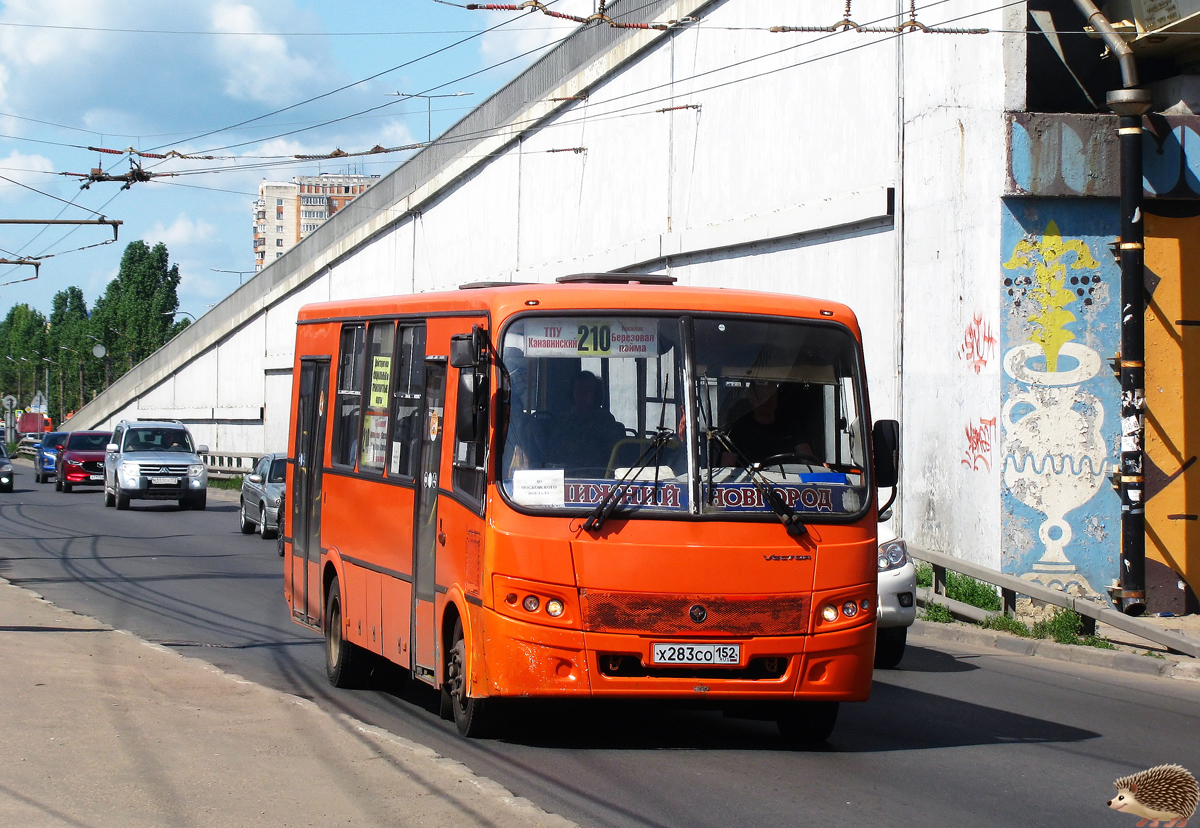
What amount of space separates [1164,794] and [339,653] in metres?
6.52

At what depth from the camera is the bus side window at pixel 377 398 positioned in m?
9.99

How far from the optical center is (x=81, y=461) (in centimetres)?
4462

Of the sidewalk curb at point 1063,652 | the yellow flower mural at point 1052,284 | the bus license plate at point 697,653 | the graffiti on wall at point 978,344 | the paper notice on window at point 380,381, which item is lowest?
the sidewalk curb at point 1063,652

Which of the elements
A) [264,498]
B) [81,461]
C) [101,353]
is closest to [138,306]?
[101,353]

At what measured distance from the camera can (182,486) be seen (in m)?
35.1

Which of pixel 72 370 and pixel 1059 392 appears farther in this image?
pixel 72 370

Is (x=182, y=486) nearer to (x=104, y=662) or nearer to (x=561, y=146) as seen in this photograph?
(x=561, y=146)

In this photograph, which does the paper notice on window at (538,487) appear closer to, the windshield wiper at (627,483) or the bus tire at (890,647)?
the windshield wiper at (627,483)

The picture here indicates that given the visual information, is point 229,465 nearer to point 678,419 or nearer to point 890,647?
point 890,647

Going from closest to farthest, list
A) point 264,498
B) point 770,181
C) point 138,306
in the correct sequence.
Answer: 1. point 770,181
2. point 264,498
3. point 138,306

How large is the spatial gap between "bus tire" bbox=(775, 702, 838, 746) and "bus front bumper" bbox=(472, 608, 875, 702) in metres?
0.56

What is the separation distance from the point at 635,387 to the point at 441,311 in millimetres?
1634

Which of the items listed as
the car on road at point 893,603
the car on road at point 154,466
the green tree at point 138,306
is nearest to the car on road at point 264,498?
the car on road at point 154,466

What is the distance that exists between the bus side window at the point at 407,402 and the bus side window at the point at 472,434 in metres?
0.97
